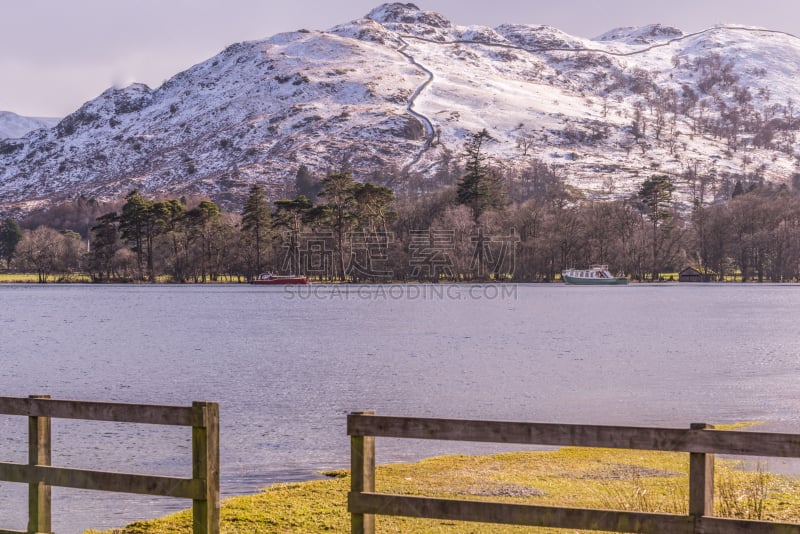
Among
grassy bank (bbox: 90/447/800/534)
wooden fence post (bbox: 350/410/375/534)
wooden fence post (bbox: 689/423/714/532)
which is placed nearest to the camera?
wooden fence post (bbox: 689/423/714/532)

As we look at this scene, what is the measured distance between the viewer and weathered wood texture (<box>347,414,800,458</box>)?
10586mm

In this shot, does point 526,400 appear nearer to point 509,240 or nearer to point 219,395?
point 219,395

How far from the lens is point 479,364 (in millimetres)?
54062

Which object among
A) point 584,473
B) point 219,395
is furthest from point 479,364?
point 584,473

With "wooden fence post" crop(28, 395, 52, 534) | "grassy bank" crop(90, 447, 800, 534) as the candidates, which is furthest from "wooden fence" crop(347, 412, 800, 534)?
"grassy bank" crop(90, 447, 800, 534)

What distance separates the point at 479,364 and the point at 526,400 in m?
15.8

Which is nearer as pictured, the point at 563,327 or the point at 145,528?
the point at 145,528

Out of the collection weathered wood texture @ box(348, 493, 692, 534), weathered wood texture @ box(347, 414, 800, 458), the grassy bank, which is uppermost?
weathered wood texture @ box(347, 414, 800, 458)

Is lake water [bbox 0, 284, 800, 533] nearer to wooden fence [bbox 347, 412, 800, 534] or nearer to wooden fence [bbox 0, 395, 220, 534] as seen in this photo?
wooden fence [bbox 0, 395, 220, 534]

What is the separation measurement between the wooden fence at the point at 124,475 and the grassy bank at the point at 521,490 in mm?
4459

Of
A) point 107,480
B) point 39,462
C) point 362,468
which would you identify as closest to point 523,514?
point 362,468

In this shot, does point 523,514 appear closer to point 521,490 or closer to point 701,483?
point 701,483

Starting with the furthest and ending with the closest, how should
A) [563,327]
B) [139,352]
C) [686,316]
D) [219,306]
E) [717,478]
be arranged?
1. [219,306]
2. [686,316]
3. [563,327]
4. [139,352]
5. [717,478]

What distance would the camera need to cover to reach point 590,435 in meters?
11.2
